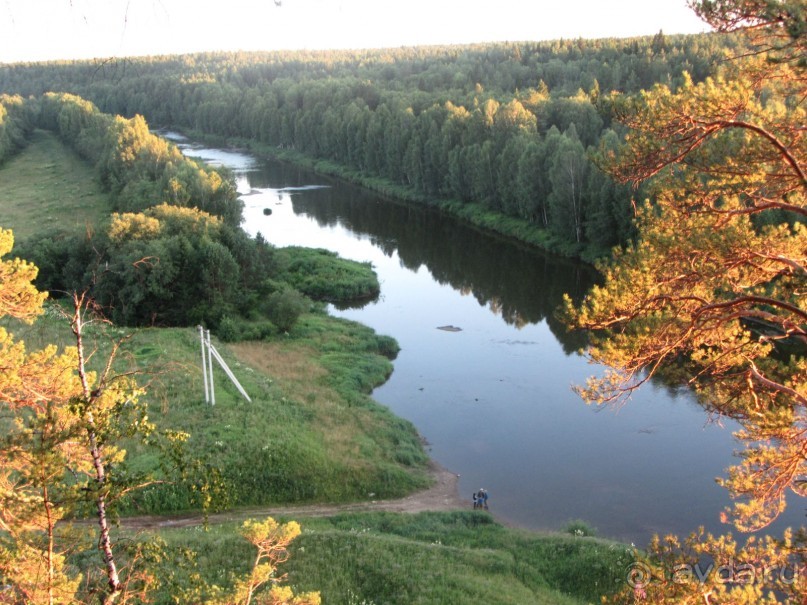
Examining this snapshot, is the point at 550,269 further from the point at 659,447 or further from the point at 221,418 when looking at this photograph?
the point at 221,418

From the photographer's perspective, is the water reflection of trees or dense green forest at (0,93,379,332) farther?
the water reflection of trees

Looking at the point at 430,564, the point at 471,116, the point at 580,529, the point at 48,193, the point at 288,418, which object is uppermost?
the point at 471,116

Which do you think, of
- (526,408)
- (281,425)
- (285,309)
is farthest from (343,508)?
(285,309)

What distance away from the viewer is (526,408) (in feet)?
71.9

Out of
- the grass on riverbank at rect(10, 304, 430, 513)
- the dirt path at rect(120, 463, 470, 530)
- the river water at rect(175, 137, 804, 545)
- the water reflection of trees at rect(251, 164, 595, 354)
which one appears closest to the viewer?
A: the dirt path at rect(120, 463, 470, 530)

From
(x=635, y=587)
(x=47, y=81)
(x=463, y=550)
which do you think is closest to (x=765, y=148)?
(x=635, y=587)

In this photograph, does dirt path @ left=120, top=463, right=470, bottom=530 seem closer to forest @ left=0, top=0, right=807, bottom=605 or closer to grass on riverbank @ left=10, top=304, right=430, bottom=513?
grass on riverbank @ left=10, top=304, right=430, bottom=513

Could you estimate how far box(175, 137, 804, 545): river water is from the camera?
17.1 metres

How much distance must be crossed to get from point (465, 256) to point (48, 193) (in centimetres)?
3300

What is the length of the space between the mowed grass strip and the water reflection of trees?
581 inches

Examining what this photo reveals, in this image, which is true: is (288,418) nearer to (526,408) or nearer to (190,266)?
(526,408)

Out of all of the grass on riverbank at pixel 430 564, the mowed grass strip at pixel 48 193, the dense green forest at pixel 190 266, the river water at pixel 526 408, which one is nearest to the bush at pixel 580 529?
the river water at pixel 526 408

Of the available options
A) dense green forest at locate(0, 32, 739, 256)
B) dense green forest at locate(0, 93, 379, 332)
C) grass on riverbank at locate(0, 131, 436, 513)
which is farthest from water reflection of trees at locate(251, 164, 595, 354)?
grass on riverbank at locate(0, 131, 436, 513)

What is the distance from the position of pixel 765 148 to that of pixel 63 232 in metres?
31.3
